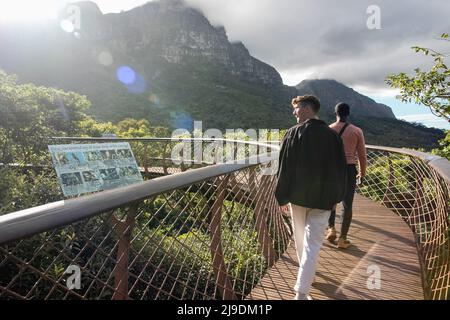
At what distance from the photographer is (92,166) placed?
429 cm

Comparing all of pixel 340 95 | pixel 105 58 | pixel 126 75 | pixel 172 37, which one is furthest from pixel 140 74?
pixel 340 95

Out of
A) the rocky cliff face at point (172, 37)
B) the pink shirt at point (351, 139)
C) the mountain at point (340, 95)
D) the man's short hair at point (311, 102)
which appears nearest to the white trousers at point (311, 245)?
the man's short hair at point (311, 102)

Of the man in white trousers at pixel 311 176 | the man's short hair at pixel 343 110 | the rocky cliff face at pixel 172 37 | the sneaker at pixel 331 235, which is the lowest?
the sneaker at pixel 331 235

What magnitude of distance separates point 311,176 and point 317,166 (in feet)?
0.23

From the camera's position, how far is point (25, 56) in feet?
144

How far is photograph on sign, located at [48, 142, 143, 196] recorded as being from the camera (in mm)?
3990

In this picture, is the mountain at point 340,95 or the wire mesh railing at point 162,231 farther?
the mountain at point 340,95

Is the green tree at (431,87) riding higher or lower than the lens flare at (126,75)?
lower

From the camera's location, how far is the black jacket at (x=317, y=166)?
82.6 inches

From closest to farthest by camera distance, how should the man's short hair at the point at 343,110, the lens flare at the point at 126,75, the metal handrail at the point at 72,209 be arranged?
1. the metal handrail at the point at 72,209
2. the man's short hair at the point at 343,110
3. the lens flare at the point at 126,75

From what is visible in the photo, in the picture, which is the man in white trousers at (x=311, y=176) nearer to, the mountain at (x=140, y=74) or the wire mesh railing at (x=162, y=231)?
the wire mesh railing at (x=162, y=231)

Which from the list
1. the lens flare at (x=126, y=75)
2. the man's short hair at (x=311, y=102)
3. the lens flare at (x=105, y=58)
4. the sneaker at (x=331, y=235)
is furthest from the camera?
the lens flare at (x=105, y=58)

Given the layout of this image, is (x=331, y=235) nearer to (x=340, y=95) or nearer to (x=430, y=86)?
(x=430, y=86)
